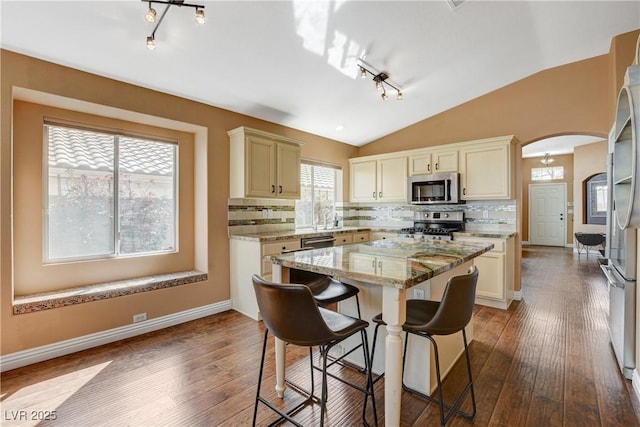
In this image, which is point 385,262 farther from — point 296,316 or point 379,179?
point 379,179

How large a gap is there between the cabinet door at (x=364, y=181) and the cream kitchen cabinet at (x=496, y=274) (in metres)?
1.81

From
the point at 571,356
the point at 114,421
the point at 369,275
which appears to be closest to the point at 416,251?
the point at 369,275

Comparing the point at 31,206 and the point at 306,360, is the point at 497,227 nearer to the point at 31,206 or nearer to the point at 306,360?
the point at 306,360

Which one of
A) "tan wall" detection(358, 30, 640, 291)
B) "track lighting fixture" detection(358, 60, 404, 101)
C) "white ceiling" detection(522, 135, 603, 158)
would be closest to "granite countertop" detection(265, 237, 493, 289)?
"track lighting fixture" detection(358, 60, 404, 101)

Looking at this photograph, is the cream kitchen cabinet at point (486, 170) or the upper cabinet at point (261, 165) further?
the cream kitchen cabinet at point (486, 170)

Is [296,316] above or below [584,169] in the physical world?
below

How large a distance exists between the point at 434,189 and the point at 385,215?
3.90ft

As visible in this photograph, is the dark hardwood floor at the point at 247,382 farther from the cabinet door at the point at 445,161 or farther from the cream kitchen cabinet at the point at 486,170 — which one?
the cabinet door at the point at 445,161

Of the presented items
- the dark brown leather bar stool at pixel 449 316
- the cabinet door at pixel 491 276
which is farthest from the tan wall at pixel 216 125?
the dark brown leather bar stool at pixel 449 316

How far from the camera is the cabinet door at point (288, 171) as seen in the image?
151 inches

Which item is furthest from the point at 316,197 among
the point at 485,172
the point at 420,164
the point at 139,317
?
the point at 139,317

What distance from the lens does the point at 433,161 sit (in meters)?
4.45

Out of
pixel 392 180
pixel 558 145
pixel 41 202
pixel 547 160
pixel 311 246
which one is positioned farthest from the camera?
pixel 547 160

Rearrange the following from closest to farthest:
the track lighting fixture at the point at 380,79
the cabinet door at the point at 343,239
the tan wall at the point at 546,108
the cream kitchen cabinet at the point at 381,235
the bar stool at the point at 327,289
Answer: the bar stool at the point at 327,289
the track lighting fixture at the point at 380,79
the tan wall at the point at 546,108
the cabinet door at the point at 343,239
the cream kitchen cabinet at the point at 381,235
